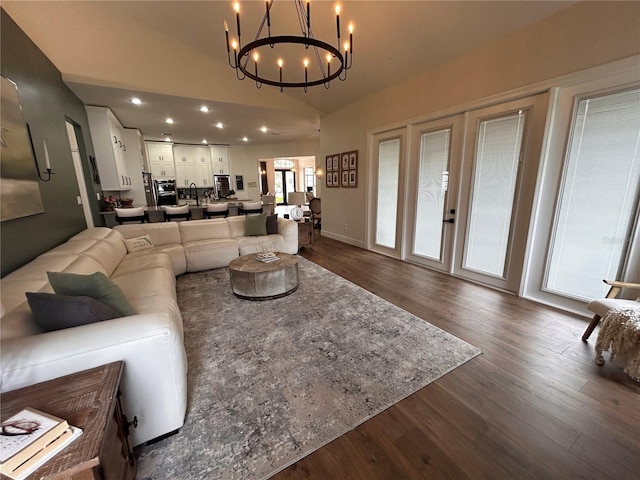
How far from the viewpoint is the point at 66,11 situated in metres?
3.48

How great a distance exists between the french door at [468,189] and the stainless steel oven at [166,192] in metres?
7.04

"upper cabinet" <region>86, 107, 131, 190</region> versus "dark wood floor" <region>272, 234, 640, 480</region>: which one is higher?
"upper cabinet" <region>86, 107, 131, 190</region>

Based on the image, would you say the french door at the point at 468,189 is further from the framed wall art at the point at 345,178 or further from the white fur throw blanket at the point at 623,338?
the white fur throw blanket at the point at 623,338

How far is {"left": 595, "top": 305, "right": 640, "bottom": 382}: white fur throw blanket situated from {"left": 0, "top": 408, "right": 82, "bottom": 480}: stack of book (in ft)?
10.1

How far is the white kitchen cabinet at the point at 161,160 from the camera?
27.7 feet

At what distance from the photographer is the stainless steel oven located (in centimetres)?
855

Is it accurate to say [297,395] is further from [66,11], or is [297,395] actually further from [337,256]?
[66,11]

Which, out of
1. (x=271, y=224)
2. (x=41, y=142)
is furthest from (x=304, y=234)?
(x=41, y=142)

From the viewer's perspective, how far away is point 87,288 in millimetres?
1600

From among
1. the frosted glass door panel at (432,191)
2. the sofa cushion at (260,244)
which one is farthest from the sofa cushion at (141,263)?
the frosted glass door panel at (432,191)

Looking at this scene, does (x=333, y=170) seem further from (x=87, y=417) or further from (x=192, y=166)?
(x=87, y=417)

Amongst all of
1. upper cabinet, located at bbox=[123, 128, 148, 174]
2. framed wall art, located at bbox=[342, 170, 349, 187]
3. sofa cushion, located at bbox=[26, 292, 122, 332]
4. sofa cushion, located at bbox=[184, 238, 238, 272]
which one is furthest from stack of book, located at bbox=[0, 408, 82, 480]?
upper cabinet, located at bbox=[123, 128, 148, 174]

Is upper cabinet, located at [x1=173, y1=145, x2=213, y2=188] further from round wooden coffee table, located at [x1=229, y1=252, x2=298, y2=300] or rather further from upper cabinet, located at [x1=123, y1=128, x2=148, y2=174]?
round wooden coffee table, located at [x1=229, y1=252, x2=298, y2=300]

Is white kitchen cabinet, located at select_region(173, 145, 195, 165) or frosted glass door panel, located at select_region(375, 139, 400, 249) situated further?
white kitchen cabinet, located at select_region(173, 145, 195, 165)
